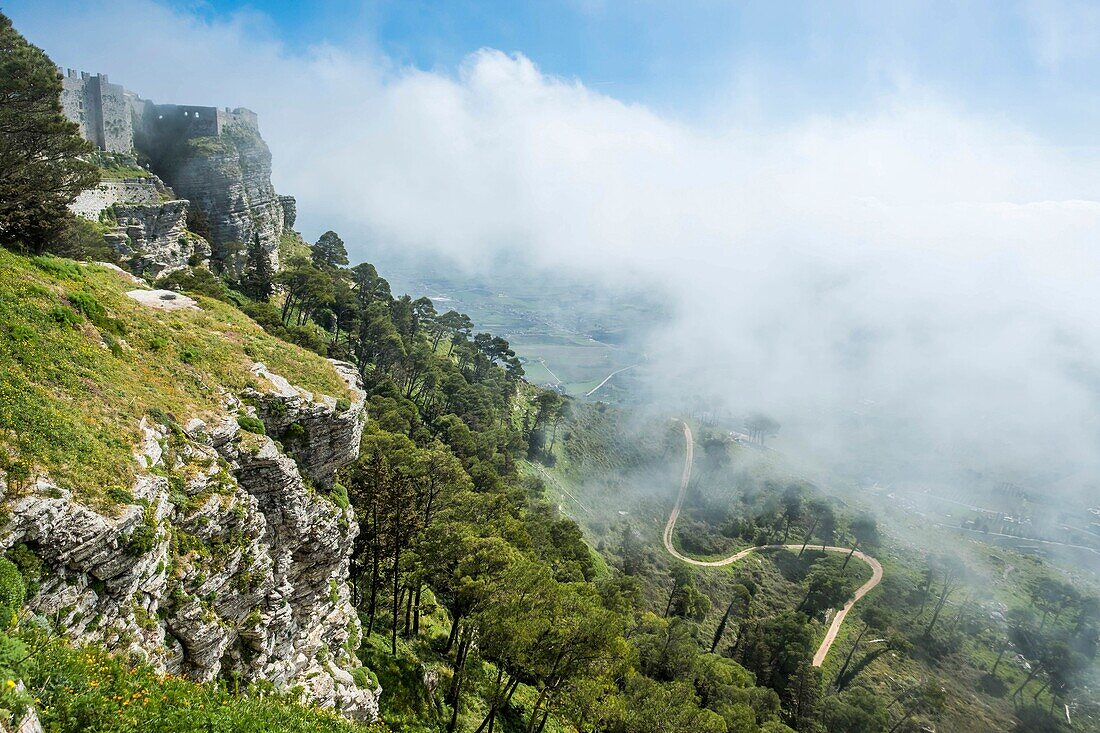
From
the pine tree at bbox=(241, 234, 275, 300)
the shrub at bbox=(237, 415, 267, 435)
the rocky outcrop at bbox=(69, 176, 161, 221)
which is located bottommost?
the shrub at bbox=(237, 415, 267, 435)

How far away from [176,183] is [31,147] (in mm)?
63135

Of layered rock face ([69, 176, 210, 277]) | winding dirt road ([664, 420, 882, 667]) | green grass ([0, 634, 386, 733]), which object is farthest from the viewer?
winding dirt road ([664, 420, 882, 667])

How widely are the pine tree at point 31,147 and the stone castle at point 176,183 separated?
32386 millimetres

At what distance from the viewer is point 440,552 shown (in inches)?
1221

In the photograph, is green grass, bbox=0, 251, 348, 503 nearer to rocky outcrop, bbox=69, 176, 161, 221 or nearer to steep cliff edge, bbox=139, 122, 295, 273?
rocky outcrop, bbox=69, 176, 161, 221

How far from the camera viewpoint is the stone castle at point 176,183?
198 ft

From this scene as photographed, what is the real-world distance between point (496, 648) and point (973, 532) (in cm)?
20381

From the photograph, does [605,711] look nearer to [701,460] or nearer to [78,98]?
[78,98]

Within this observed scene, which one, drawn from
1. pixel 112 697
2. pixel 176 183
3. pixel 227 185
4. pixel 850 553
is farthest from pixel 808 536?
pixel 176 183

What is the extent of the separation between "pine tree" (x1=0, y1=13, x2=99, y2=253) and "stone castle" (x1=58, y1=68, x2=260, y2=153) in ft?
133

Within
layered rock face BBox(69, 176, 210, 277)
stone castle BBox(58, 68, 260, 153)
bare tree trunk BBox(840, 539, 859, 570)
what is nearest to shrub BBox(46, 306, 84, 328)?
layered rock face BBox(69, 176, 210, 277)

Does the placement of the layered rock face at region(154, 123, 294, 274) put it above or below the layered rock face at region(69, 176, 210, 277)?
above

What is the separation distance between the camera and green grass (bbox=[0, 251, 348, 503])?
13398 millimetres

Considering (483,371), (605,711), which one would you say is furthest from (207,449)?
(483,371)
